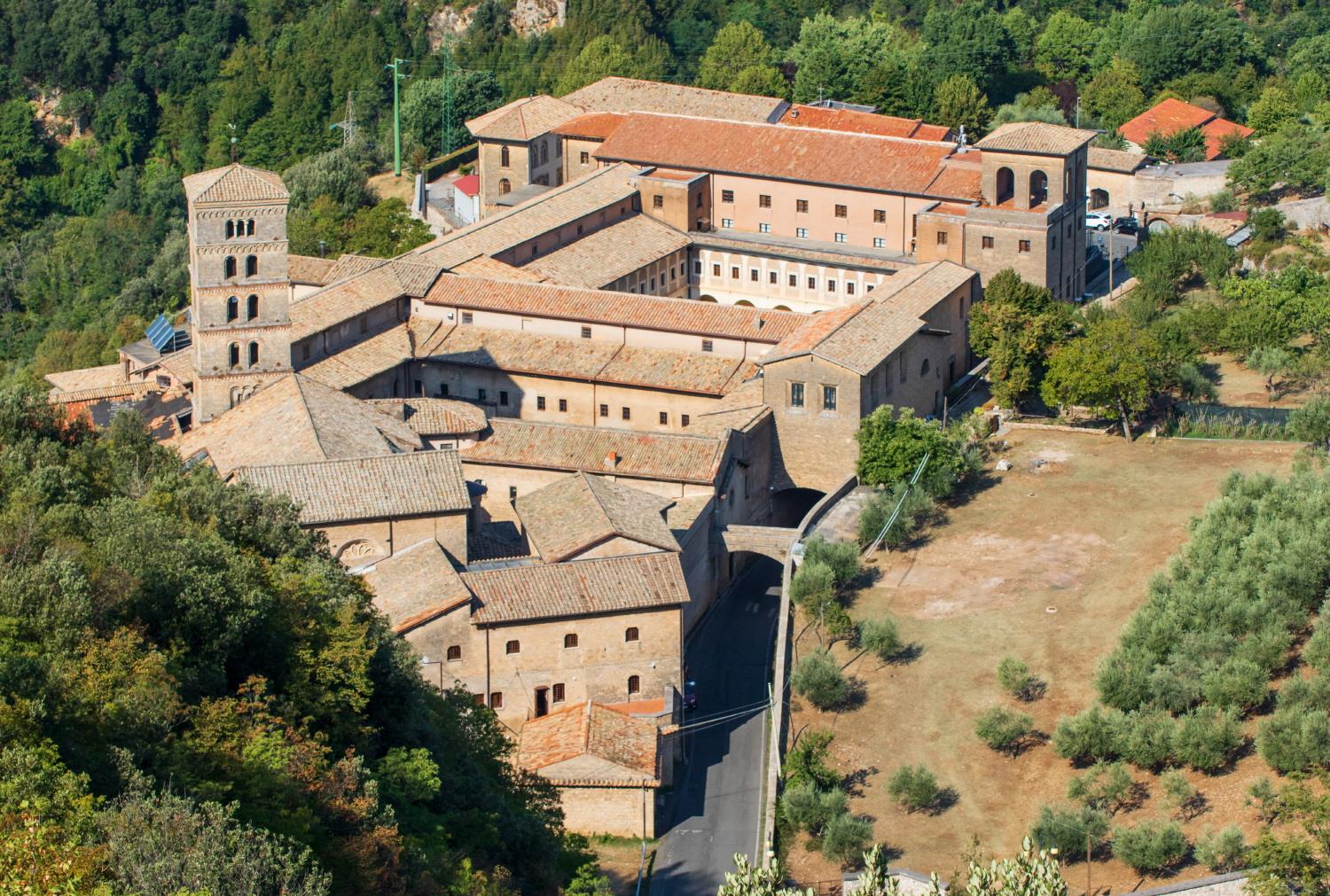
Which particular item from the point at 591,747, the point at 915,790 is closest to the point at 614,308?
the point at 591,747

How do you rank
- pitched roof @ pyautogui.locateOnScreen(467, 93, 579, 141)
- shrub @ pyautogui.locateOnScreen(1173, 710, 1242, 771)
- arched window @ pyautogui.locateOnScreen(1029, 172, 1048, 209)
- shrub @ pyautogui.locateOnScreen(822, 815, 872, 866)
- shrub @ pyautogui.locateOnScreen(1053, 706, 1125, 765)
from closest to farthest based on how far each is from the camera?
shrub @ pyautogui.locateOnScreen(822, 815, 872, 866), shrub @ pyautogui.locateOnScreen(1173, 710, 1242, 771), shrub @ pyautogui.locateOnScreen(1053, 706, 1125, 765), arched window @ pyautogui.locateOnScreen(1029, 172, 1048, 209), pitched roof @ pyautogui.locateOnScreen(467, 93, 579, 141)

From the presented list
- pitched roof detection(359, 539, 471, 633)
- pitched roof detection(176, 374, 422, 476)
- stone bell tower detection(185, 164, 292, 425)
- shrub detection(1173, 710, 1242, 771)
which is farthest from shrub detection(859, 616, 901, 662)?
stone bell tower detection(185, 164, 292, 425)

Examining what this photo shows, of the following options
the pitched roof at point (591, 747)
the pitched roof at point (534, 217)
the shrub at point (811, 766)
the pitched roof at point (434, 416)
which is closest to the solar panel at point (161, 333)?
the pitched roof at point (534, 217)

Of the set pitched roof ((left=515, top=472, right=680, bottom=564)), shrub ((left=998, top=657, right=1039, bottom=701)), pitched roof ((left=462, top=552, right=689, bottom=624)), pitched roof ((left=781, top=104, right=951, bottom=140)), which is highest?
pitched roof ((left=781, top=104, right=951, bottom=140))

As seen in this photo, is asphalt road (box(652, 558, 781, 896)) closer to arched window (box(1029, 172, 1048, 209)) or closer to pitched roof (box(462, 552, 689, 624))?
pitched roof (box(462, 552, 689, 624))

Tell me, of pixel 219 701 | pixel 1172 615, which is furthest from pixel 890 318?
pixel 219 701

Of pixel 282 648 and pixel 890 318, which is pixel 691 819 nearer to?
pixel 282 648
